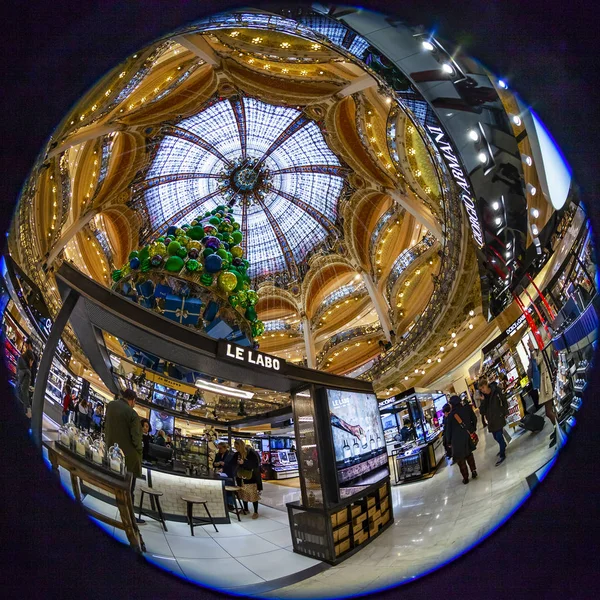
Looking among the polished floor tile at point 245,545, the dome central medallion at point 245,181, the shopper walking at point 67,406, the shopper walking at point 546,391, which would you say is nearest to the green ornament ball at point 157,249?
the shopper walking at point 67,406

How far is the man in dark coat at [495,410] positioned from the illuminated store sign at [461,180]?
1.73ft

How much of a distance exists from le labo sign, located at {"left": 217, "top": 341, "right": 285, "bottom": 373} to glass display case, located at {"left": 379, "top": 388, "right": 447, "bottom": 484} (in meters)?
0.60

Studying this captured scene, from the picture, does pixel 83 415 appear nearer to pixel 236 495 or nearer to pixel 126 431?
pixel 126 431

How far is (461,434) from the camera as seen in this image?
1.22 m

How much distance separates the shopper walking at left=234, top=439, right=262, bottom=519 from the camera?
1.21 meters

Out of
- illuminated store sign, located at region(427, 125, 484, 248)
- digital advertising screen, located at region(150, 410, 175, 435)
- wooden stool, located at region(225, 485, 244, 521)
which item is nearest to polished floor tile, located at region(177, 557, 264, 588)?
wooden stool, located at region(225, 485, 244, 521)

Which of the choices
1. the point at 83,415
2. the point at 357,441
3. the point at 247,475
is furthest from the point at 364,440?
the point at 83,415

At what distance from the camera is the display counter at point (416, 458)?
1.29 metres

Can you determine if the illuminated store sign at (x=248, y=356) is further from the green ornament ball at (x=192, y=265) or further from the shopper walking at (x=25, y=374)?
the green ornament ball at (x=192, y=265)

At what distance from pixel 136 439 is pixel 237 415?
1.24ft

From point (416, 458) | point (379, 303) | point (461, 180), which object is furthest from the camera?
point (379, 303)

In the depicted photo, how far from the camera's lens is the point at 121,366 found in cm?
119

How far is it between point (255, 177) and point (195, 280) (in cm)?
267

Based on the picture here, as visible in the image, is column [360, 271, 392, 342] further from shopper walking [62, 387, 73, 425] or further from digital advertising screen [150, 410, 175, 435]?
shopper walking [62, 387, 73, 425]
